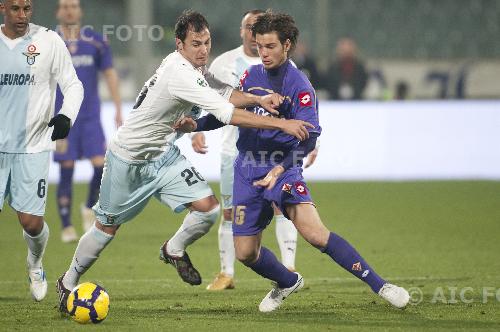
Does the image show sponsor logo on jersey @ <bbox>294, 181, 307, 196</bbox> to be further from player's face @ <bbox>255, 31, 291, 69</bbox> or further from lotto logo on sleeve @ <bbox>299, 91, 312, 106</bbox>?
player's face @ <bbox>255, 31, 291, 69</bbox>

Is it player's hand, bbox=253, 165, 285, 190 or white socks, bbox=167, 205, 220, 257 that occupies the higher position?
player's hand, bbox=253, 165, 285, 190

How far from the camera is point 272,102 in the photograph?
693 centimetres

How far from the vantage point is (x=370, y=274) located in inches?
276

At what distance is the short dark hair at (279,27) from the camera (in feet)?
23.2

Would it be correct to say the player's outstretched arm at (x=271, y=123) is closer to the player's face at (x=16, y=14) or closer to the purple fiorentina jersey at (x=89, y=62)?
the player's face at (x=16, y=14)

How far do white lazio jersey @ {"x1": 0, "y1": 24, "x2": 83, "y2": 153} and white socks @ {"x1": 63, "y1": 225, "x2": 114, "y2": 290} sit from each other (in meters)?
0.75

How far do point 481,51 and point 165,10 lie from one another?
6.50m

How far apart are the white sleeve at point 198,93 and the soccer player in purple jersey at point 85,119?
4.53 meters

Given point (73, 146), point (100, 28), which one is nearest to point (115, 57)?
point (100, 28)

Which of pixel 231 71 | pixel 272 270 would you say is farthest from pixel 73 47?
pixel 272 270

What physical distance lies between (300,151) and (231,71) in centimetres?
221

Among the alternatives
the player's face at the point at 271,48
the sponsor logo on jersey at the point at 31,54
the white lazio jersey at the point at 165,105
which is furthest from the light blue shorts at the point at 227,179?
the sponsor logo on jersey at the point at 31,54

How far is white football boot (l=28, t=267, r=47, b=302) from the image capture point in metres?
7.94

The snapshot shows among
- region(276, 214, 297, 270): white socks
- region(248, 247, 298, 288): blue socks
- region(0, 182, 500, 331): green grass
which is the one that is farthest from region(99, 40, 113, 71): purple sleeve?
region(248, 247, 298, 288): blue socks
